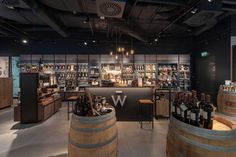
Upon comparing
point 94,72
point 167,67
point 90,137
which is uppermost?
point 167,67

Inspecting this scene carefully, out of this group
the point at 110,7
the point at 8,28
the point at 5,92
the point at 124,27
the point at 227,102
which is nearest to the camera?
the point at 110,7

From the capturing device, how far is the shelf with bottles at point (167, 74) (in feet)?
33.6

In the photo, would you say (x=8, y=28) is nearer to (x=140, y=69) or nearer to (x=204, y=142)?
(x=140, y=69)

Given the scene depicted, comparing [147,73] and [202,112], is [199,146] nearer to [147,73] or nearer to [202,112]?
[202,112]

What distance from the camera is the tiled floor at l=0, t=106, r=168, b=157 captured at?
3367mm

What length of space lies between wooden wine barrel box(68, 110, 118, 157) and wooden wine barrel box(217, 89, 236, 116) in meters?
5.74

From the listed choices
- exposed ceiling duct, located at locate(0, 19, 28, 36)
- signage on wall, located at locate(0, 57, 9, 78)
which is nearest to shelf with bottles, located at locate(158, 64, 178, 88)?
exposed ceiling duct, located at locate(0, 19, 28, 36)

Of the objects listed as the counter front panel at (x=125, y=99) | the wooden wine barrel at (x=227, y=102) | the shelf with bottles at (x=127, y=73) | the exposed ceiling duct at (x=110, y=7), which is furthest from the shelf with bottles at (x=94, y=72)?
the wooden wine barrel at (x=227, y=102)

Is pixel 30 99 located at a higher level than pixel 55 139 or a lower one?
higher

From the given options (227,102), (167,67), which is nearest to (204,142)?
(227,102)

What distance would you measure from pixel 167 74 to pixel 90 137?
8.80 meters

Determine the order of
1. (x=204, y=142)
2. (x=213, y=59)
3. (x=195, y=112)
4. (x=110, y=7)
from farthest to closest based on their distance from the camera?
(x=213, y=59) → (x=110, y=7) → (x=195, y=112) → (x=204, y=142)

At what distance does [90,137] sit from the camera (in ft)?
7.18

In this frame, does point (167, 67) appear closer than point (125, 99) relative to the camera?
No
